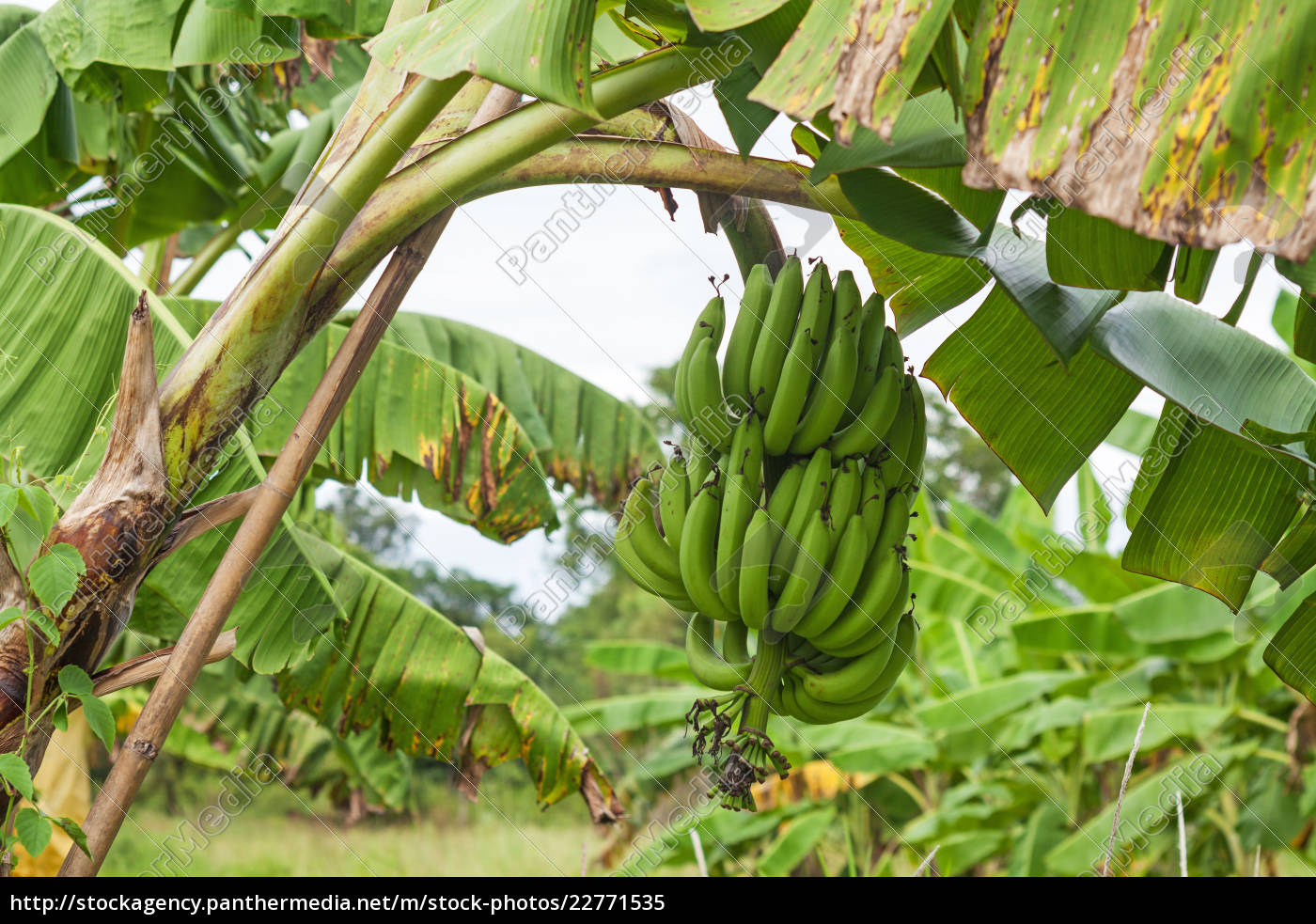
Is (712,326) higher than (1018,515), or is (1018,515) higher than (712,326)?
(712,326)

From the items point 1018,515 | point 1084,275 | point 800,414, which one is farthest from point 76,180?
point 1018,515

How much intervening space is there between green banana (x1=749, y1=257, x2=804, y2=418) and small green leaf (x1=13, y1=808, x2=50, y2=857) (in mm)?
862

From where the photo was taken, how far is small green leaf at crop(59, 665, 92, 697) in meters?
1.01

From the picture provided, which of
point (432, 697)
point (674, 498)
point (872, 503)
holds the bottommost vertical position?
point (432, 697)

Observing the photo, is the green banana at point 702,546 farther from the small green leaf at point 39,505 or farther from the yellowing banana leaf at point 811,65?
the small green leaf at point 39,505

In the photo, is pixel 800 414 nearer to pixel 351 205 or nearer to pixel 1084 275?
pixel 1084 275

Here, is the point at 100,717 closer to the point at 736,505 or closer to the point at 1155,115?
the point at 736,505

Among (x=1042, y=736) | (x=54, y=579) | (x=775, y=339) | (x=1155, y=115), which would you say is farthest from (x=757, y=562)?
(x=1042, y=736)

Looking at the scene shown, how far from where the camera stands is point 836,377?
1.00 meters

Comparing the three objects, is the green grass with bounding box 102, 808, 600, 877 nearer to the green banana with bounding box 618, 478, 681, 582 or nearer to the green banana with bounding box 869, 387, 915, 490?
the green banana with bounding box 618, 478, 681, 582

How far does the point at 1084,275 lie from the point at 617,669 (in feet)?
14.2

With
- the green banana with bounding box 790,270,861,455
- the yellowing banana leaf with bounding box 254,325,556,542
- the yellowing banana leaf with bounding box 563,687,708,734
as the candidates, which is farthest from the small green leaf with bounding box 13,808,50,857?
the yellowing banana leaf with bounding box 563,687,708,734

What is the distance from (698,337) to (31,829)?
2.89ft

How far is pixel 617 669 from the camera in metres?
5.02
